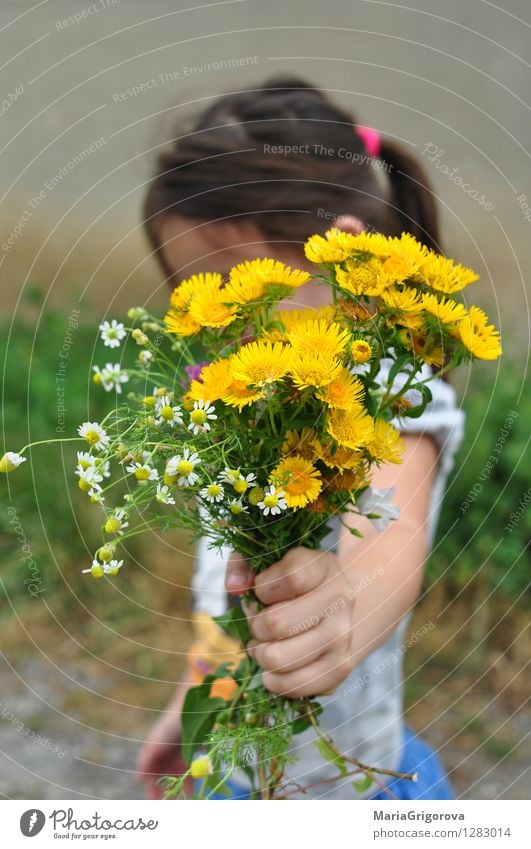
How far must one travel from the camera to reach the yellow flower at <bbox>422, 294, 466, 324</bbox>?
365 millimetres

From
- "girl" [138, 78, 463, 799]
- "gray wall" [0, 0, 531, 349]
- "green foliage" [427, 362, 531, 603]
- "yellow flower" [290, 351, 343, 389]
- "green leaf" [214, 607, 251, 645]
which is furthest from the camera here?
"green foliage" [427, 362, 531, 603]

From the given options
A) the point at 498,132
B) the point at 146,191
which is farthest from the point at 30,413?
the point at 498,132

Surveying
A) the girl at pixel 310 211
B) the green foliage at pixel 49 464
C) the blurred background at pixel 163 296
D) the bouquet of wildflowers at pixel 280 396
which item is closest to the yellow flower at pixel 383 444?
the bouquet of wildflowers at pixel 280 396

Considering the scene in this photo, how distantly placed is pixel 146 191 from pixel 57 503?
2.80 ft

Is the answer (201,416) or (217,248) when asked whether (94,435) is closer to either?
(201,416)

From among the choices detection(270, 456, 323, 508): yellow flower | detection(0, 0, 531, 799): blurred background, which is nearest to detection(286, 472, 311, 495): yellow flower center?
detection(270, 456, 323, 508): yellow flower

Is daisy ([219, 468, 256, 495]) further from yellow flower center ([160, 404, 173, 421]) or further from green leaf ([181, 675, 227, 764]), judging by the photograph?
green leaf ([181, 675, 227, 764])

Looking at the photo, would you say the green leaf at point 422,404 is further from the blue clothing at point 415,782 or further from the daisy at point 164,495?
the blue clothing at point 415,782

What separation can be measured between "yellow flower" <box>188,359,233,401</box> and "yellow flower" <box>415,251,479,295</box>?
10 centimetres

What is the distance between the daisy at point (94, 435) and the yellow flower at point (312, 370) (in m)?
0.10

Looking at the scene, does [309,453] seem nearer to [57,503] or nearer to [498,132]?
[498,132]

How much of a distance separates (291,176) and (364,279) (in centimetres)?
35

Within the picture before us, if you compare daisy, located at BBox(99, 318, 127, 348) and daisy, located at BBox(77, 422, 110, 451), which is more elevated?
daisy, located at BBox(99, 318, 127, 348)

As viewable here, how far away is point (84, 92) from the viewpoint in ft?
3.97
